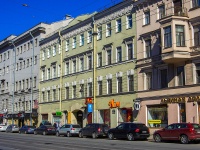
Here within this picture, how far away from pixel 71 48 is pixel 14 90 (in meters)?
21.2

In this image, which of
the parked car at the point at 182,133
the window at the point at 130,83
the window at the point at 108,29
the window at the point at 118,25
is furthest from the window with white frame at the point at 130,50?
the parked car at the point at 182,133

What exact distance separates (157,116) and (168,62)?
557 centimetres

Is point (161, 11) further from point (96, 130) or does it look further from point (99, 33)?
point (96, 130)

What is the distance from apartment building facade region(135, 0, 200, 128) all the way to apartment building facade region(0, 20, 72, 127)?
24.7 meters

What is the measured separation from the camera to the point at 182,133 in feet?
78.6

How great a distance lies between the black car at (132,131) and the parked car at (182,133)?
2.07 meters

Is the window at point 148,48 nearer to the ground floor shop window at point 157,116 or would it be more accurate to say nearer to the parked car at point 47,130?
the ground floor shop window at point 157,116

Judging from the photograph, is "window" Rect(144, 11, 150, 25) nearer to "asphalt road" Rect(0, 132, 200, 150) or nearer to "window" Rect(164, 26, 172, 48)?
"window" Rect(164, 26, 172, 48)

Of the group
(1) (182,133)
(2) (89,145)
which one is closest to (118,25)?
(1) (182,133)

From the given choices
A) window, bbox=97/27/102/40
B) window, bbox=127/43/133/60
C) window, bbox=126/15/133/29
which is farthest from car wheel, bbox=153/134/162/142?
window, bbox=97/27/102/40

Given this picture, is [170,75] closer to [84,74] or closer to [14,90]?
[84,74]

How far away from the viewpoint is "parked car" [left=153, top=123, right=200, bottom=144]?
23.4 m

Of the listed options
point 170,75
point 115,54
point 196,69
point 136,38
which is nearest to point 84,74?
point 115,54

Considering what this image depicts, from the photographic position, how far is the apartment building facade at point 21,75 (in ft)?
180
